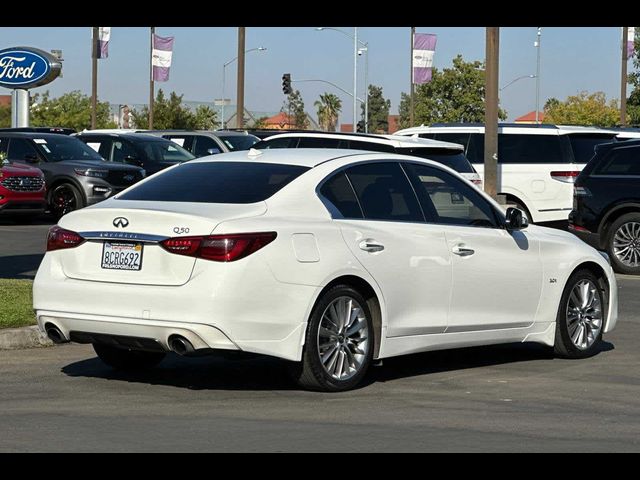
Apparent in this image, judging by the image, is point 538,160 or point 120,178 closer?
point 538,160

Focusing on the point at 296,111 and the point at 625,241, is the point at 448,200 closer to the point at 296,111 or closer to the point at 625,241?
the point at 625,241

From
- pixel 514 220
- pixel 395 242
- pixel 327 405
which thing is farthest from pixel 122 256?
pixel 514 220

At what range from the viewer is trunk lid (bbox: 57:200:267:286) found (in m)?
8.29

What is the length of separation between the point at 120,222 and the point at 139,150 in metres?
21.2

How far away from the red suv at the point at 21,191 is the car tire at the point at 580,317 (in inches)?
652

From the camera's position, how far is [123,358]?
31.3ft

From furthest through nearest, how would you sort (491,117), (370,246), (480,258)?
(491,117) → (480,258) → (370,246)

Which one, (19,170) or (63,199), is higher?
(19,170)

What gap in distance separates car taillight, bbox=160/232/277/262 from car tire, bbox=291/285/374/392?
63 centimetres

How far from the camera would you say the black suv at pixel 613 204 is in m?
18.2

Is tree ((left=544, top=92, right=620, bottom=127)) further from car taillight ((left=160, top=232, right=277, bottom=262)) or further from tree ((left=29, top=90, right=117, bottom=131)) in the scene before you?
car taillight ((left=160, top=232, right=277, bottom=262))
